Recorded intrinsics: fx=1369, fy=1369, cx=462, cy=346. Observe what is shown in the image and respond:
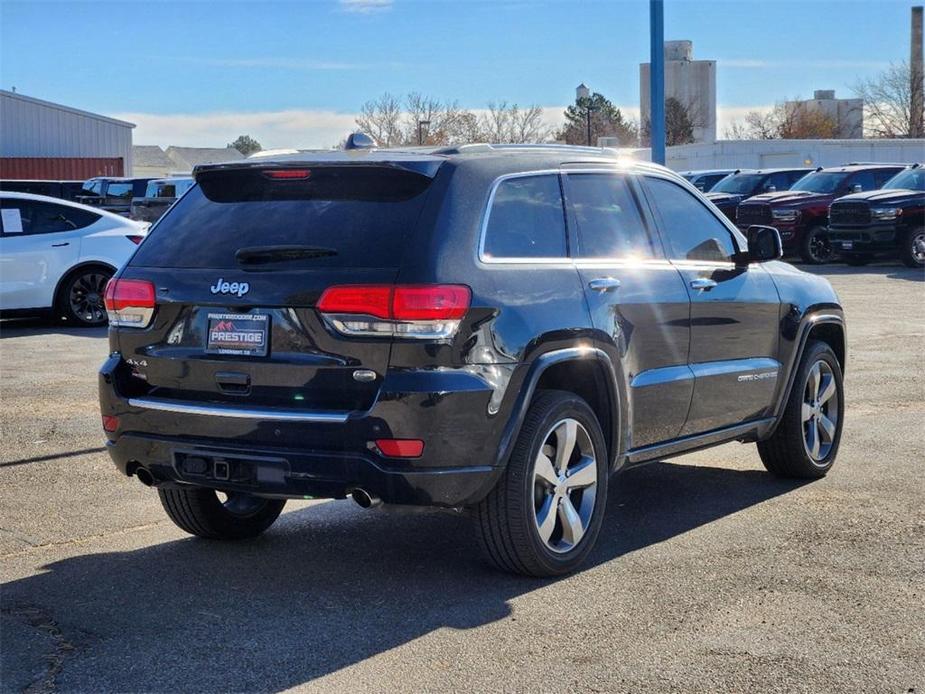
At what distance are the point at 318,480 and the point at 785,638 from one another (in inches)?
72.5

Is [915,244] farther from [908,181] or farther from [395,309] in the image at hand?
[395,309]

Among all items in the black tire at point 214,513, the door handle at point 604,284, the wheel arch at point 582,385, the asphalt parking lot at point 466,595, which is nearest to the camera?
the asphalt parking lot at point 466,595

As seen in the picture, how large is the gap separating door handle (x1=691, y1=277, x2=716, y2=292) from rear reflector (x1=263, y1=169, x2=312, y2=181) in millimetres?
2175

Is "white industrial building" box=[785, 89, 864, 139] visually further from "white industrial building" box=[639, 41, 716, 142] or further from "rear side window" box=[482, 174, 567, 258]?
"rear side window" box=[482, 174, 567, 258]

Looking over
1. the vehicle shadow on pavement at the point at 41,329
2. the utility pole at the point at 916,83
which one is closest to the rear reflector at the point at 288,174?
the vehicle shadow on pavement at the point at 41,329

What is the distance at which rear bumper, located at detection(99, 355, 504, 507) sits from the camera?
5.19m

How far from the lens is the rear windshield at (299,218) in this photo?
540 centimetres

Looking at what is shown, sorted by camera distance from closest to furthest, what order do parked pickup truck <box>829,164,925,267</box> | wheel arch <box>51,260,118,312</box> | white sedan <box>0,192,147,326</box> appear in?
1. white sedan <box>0,192,147,326</box>
2. wheel arch <box>51,260,118,312</box>
3. parked pickup truck <box>829,164,925,267</box>

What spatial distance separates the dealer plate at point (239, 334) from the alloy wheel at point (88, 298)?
1109 cm

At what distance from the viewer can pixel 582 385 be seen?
20.2 feet

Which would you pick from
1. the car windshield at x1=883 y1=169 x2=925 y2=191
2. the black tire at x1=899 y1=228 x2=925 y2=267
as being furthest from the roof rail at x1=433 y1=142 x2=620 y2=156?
the car windshield at x1=883 y1=169 x2=925 y2=191

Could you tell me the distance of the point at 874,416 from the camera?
9859mm

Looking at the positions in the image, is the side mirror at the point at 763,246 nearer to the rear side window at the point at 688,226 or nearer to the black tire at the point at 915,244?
the rear side window at the point at 688,226

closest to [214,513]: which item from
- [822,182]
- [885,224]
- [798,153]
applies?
[885,224]
